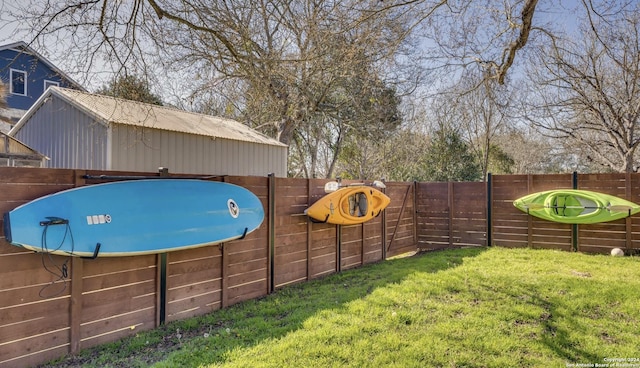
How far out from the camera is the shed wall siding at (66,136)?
7117 mm

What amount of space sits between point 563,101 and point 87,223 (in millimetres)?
10933

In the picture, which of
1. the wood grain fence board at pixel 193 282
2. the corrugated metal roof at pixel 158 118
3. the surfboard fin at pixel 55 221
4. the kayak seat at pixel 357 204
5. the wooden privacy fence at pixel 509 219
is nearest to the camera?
the surfboard fin at pixel 55 221

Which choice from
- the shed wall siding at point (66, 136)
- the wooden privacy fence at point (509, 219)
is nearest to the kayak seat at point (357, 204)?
the wooden privacy fence at point (509, 219)

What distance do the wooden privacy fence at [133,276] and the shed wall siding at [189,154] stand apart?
9.91ft

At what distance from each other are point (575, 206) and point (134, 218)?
7254 millimetres

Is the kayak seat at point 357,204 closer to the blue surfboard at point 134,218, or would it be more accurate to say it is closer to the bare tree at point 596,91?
the blue surfboard at point 134,218

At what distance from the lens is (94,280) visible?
9.75 ft

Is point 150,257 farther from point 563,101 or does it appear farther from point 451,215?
point 563,101

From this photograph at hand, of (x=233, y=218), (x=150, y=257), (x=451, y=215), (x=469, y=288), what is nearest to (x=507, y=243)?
(x=451, y=215)

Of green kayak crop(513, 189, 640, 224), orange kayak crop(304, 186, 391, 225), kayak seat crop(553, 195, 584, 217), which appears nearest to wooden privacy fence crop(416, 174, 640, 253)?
green kayak crop(513, 189, 640, 224)

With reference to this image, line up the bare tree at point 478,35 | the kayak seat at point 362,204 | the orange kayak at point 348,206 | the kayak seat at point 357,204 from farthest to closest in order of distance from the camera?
the kayak seat at point 362,204 < the kayak seat at point 357,204 < the orange kayak at point 348,206 < the bare tree at point 478,35

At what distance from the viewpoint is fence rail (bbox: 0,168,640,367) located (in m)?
2.62

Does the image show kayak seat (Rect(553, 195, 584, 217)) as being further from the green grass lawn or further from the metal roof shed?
the metal roof shed

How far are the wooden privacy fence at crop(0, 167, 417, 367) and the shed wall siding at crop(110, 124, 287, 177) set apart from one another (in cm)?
302
